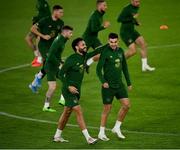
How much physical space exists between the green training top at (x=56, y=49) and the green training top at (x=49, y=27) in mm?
1971

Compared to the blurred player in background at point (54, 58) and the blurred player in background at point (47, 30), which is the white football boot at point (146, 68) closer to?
the blurred player in background at point (47, 30)

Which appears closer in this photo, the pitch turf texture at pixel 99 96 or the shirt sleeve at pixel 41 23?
the pitch turf texture at pixel 99 96

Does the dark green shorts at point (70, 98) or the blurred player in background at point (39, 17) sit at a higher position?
the blurred player in background at point (39, 17)

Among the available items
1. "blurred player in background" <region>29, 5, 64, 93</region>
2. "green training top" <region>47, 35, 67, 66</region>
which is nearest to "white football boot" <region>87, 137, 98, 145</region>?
"green training top" <region>47, 35, 67, 66</region>

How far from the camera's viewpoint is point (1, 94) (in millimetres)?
23875

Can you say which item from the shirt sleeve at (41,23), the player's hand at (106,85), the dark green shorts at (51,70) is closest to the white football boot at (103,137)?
the player's hand at (106,85)

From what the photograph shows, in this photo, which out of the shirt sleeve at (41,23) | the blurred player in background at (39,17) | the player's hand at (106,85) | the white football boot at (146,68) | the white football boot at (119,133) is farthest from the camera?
the blurred player in background at (39,17)

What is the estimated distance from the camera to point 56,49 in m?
20.9

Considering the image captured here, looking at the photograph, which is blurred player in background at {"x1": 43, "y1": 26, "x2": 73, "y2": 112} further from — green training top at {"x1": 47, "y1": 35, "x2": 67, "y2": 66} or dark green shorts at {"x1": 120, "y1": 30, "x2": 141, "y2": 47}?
dark green shorts at {"x1": 120, "y1": 30, "x2": 141, "y2": 47}

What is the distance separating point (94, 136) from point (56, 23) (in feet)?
15.8

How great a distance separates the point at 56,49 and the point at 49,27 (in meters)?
2.43

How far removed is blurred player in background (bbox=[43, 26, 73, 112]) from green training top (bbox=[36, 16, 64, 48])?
1.65 m

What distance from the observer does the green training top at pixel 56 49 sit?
20.7 meters

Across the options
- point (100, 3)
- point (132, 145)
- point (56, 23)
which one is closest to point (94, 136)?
point (132, 145)
